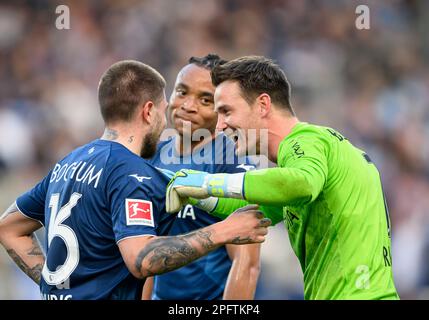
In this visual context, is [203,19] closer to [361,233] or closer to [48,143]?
[48,143]

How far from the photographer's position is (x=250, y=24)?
12.7 meters

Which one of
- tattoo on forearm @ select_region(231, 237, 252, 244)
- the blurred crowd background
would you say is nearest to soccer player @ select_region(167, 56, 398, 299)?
tattoo on forearm @ select_region(231, 237, 252, 244)

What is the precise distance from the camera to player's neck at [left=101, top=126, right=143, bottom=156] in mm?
4711

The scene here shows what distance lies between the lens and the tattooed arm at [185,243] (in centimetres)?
422

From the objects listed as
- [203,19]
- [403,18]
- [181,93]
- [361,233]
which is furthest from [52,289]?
[403,18]

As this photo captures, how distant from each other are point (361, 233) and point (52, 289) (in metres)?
1.85

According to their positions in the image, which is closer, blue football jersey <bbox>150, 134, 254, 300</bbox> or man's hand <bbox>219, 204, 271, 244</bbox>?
man's hand <bbox>219, 204, 271, 244</bbox>

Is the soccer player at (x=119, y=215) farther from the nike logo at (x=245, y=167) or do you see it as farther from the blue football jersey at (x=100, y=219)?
the nike logo at (x=245, y=167)

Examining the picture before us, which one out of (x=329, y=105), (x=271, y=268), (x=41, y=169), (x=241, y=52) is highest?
(x=241, y=52)

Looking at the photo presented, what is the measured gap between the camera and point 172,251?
4.30 meters

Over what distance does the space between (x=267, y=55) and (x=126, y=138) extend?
769cm
